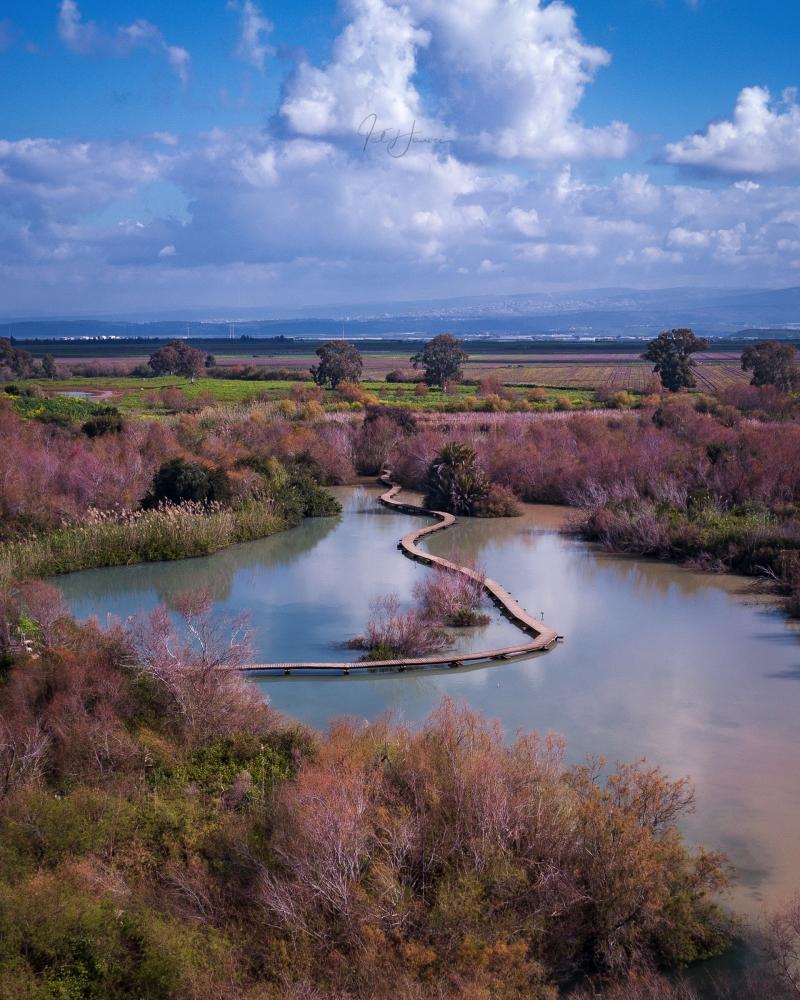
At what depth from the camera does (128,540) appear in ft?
69.5

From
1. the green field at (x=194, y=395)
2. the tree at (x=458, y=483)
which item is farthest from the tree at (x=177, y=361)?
the tree at (x=458, y=483)

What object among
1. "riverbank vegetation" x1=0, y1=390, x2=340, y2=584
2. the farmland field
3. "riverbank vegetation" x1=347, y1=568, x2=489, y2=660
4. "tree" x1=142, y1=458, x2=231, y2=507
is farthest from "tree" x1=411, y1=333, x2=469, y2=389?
"riverbank vegetation" x1=347, y1=568, x2=489, y2=660

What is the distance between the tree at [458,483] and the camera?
2705 centimetres

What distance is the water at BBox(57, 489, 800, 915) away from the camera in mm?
10672

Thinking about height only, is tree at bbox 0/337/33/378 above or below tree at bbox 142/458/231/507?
above

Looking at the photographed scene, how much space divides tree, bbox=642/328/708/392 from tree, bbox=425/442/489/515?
27071 mm

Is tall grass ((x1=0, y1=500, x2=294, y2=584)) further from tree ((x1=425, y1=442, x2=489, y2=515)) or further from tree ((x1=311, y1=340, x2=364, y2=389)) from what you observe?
tree ((x1=311, y1=340, x2=364, y2=389))

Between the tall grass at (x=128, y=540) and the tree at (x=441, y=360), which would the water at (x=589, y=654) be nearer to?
the tall grass at (x=128, y=540)

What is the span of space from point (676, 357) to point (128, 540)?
1446 inches

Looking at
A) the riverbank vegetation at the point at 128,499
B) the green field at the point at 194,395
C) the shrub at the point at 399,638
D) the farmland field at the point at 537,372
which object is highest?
the farmland field at the point at 537,372

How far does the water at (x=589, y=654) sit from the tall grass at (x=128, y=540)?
1.41 ft

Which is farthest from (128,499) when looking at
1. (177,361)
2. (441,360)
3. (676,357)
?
(177,361)

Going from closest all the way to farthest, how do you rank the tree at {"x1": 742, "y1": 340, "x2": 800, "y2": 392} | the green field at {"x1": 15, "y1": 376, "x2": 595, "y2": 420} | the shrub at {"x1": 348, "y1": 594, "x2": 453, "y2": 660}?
the shrub at {"x1": 348, "y1": 594, "x2": 453, "y2": 660} → the green field at {"x1": 15, "y1": 376, "x2": 595, "y2": 420} → the tree at {"x1": 742, "y1": 340, "x2": 800, "y2": 392}

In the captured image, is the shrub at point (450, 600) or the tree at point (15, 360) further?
the tree at point (15, 360)
